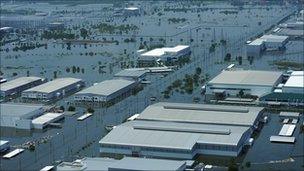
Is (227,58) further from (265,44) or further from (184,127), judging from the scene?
(184,127)

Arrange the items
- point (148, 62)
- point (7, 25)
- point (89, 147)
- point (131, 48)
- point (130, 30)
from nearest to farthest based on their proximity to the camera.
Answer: point (89, 147), point (148, 62), point (131, 48), point (130, 30), point (7, 25)

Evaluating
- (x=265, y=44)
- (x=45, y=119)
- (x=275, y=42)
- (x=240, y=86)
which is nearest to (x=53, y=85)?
(x=45, y=119)

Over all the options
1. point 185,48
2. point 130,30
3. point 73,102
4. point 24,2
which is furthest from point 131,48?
point 24,2

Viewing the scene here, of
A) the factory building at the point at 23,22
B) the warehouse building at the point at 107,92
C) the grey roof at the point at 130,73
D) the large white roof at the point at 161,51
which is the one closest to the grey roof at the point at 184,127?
the warehouse building at the point at 107,92

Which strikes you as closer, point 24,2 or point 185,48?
point 185,48

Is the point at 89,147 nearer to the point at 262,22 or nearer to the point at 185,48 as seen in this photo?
the point at 185,48

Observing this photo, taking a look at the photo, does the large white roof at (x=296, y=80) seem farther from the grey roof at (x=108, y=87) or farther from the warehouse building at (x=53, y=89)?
the warehouse building at (x=53, y=89)

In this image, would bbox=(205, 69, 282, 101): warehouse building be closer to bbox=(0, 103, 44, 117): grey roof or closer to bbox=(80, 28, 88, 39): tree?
bbox=(0, 103, 44, 117): grey roof
